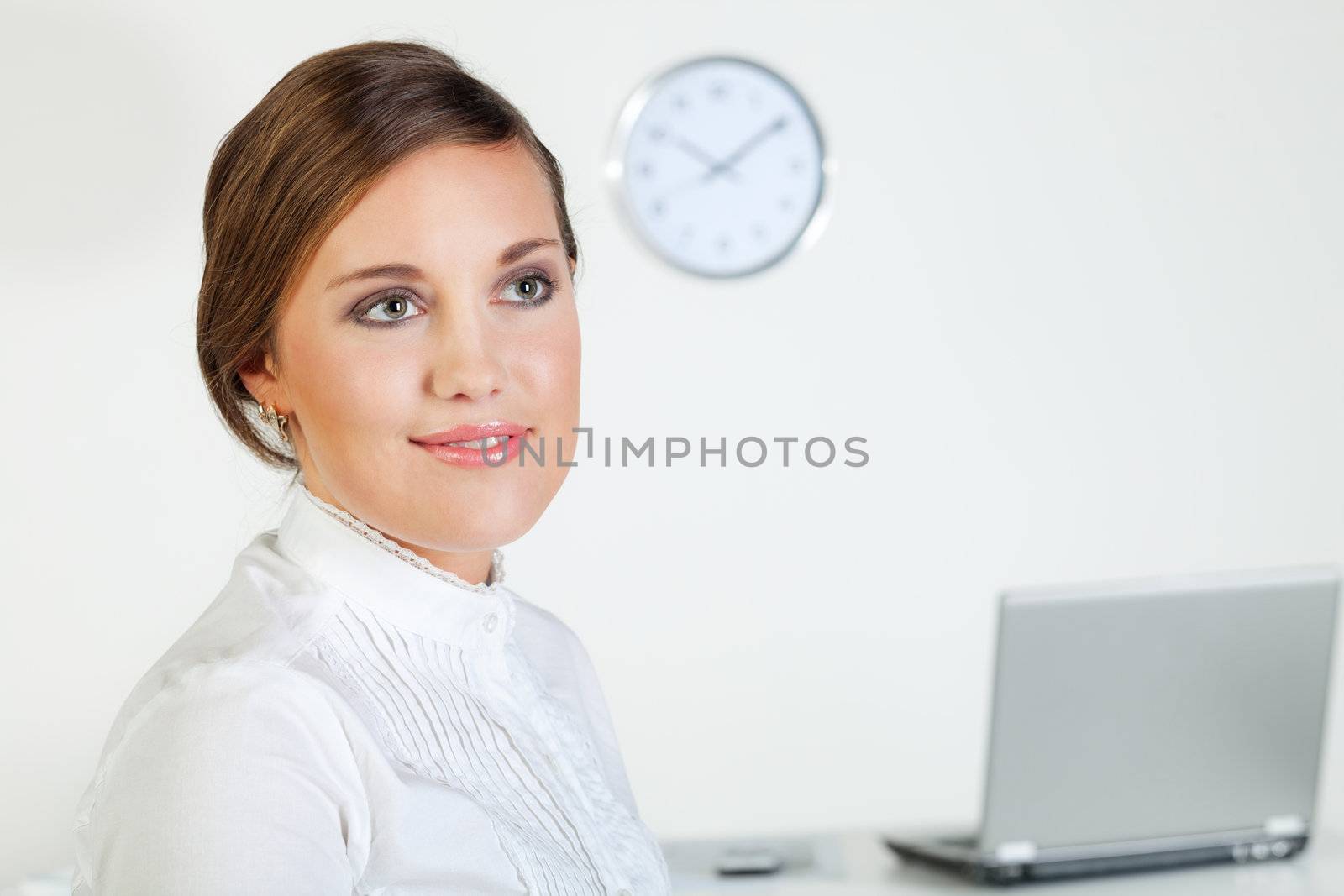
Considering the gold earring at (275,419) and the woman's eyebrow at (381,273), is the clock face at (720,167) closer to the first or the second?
the gold earring at (275,419)

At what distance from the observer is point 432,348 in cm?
108

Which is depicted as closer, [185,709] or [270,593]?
[185,709]

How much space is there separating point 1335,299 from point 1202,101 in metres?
0.66

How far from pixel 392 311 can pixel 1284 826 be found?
169 cm

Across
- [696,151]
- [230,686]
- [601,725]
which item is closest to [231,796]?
[230,686]

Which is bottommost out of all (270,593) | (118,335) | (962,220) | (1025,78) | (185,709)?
(185,709)

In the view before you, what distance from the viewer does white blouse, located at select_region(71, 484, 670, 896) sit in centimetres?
86

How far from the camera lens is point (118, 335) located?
308 cm

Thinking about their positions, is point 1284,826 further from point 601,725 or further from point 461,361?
point 461,361

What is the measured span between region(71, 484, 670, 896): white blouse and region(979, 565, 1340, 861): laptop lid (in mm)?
750

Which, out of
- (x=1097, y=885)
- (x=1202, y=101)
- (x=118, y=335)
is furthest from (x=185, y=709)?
(x=1202, y=101)

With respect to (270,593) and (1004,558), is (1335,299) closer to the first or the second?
(1004,558)

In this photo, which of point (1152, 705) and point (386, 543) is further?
point (1152, 705)

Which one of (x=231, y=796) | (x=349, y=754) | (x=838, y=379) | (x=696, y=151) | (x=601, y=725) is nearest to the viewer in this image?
(x=231, y=796)
